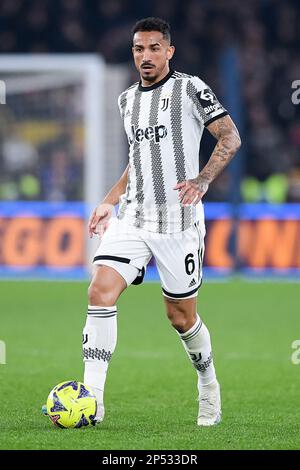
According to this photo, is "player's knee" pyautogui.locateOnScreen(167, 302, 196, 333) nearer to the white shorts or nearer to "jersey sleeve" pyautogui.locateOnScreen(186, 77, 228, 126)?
the white shorts

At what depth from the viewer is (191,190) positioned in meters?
5.92

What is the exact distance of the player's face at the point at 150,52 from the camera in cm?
618

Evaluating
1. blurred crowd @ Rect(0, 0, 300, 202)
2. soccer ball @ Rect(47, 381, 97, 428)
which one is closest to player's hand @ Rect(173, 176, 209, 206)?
soccer ball @ Rect(47, 381, 97, 428)

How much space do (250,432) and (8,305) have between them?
7.73 m

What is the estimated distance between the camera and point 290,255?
17156 mm

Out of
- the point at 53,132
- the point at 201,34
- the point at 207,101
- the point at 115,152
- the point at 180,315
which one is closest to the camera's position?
the point at 207,101

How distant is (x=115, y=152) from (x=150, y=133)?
11.2 metres

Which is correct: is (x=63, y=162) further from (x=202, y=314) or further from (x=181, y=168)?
(x=181, y=168)

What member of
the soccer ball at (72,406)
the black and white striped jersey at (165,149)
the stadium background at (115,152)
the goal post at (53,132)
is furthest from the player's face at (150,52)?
the goal post at (53,132)

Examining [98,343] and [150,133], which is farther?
[150,133]

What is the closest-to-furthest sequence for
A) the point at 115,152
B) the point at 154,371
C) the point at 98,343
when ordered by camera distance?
the point at 98,343, the point at 154,371, the point at 115,152

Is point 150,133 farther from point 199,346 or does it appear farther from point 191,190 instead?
point 199,346

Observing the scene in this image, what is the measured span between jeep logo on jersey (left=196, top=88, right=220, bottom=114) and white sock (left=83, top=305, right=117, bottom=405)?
43.5 inches

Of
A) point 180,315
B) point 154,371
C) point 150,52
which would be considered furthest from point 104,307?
point 154,371
